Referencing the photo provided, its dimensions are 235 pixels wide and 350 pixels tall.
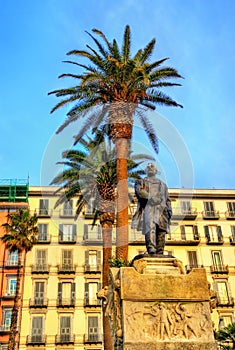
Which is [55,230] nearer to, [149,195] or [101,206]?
[101,206]

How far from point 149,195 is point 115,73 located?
39.4 feet

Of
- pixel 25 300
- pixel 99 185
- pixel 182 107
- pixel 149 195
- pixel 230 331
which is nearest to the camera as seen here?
pixel 149 195

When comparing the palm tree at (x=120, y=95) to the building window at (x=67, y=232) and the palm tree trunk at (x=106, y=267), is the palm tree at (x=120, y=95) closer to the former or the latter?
the palm tree trunk at (x=106, y=267)

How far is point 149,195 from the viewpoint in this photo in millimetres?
8367

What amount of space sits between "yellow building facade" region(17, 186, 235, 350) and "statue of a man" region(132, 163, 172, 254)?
88.4 ft

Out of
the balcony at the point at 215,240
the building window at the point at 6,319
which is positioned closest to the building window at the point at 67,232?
the building window at the point at 6,319

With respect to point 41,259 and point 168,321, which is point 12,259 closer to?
point 41,259

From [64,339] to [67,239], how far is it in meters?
9.34

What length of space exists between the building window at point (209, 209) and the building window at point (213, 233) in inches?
57.7

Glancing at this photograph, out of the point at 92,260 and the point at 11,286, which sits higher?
the point at 92,260

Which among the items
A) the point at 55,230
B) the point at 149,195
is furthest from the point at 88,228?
the point at 149,195

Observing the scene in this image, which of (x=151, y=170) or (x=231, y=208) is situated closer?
(x=151, y=170)

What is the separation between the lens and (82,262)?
38.9 meters

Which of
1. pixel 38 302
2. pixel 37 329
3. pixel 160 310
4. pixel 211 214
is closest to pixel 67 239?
pixel 38 302
